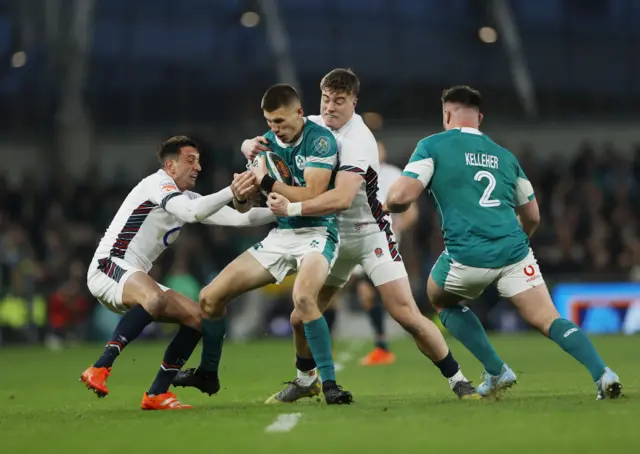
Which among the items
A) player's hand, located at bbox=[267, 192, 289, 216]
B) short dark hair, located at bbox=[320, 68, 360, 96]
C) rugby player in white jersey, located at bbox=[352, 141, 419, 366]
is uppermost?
short dark hair, located at bbox=[320, 68, 360, 96]

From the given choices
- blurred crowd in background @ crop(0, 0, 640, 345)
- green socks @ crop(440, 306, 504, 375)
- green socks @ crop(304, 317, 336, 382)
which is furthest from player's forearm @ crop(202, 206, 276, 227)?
blurred crowd in background @ crop(0, 0, 640, 345)

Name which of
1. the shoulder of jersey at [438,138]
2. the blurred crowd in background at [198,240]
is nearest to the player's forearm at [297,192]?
the shoulder of jersey at [438,138]

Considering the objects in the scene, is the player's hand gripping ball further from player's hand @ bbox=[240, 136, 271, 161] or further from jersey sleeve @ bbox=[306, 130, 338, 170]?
jersey sleeve @ bbox=[306, 130, 338, 170]

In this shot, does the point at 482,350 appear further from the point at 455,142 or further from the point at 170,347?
the point at 170,347

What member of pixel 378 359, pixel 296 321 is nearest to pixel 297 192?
pixel 296 321

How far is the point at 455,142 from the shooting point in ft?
26.1

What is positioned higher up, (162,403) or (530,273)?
(530,273)

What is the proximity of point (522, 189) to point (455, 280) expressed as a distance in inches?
30.3

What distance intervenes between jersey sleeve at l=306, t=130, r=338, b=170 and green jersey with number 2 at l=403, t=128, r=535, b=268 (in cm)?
50

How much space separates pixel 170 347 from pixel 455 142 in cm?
232

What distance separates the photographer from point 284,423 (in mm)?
6750

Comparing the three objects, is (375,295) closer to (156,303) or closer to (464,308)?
(464,308)

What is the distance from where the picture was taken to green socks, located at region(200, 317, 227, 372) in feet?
26.6

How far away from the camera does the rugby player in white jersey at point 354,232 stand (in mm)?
8023
